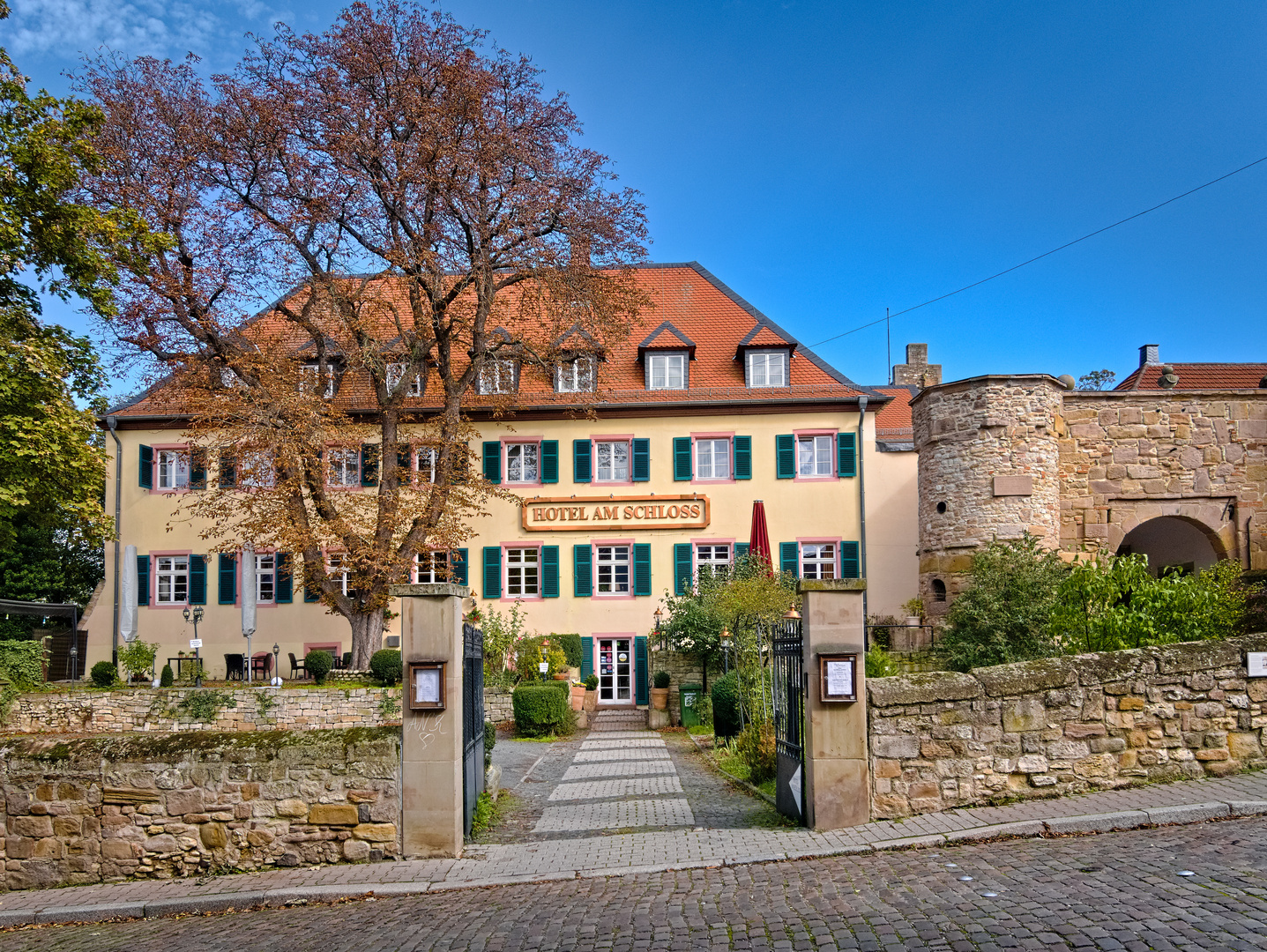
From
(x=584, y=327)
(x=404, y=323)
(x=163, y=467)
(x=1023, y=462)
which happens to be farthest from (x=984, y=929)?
(x=163, y=467)

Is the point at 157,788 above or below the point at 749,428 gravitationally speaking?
below

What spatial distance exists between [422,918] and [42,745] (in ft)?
11.5

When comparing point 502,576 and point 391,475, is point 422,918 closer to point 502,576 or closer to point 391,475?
point 391,475

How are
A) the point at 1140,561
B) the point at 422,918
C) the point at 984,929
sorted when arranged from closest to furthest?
the point at 984,929
the point at 422,918
the point at 1140,561

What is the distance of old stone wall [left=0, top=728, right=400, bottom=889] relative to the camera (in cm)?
740

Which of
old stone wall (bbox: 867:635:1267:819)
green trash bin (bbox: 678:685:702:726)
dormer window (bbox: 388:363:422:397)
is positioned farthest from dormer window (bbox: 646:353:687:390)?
old stone wall (bbox: 867:635:1267:819)

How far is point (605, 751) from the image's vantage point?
15.3 m

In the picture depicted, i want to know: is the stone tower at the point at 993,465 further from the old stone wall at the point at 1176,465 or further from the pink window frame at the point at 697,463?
the pink window frame at the point at 697,463

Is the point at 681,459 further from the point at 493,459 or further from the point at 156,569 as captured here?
the point at 156,569

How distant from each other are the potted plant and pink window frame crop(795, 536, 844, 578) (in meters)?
5.99

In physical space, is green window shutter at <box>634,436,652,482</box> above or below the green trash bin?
above

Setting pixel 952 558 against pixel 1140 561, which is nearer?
pixel 1140 561

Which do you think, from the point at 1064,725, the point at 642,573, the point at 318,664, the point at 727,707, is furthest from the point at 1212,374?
the point at 318,664

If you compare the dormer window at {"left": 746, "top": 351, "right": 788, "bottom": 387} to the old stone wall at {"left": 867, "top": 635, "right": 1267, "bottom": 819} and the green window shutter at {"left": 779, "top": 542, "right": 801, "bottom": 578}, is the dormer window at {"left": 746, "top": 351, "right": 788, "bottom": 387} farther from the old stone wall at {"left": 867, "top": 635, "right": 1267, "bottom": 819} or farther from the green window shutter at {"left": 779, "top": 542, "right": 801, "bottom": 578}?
the old stone wall at {"left": 867, "top": 635, "right": 1267, "bottom": 819}
